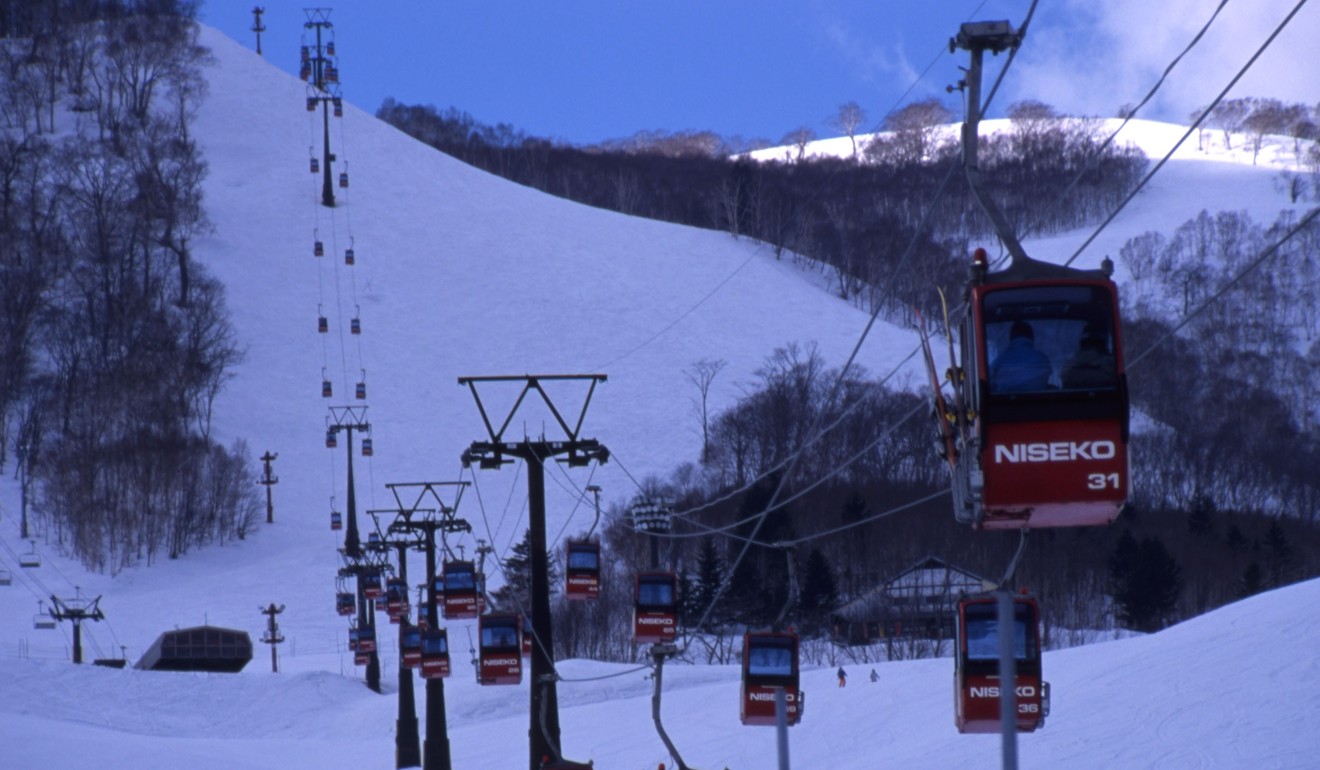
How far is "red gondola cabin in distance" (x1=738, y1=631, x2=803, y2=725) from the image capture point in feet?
69.6

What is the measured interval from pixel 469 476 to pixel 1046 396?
64441 mm

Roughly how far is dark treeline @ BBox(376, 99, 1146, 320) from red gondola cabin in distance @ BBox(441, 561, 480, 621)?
7972cm

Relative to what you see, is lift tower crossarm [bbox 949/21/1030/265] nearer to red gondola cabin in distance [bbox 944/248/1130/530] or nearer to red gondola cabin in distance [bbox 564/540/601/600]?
red gondola cabin in distance [bbox 944/248/1130/530]

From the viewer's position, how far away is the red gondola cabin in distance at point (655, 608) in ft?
84.8

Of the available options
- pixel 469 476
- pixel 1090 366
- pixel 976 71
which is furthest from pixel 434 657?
pixel 469 476

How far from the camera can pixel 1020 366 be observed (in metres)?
9.73

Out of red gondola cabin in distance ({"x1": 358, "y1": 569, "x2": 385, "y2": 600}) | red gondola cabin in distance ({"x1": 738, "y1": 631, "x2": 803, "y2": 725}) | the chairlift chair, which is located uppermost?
red gondola cabin in distance ({"x1": 738, "y1": 631, "x2": 803, "y2": 725})

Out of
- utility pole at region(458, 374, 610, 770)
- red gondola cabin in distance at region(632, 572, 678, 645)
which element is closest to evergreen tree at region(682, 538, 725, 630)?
red gondola cabin in distance at region(632, 572, 678, 645)

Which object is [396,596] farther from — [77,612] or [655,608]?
[655,608]

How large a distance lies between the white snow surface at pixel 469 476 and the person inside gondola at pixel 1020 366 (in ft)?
37.9

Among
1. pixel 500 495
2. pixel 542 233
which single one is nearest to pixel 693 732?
pixel 500 495

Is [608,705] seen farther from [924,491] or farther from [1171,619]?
[924,491]

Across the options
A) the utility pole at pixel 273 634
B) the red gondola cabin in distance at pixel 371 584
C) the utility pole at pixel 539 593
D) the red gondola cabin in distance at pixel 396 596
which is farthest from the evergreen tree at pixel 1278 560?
the utility pole at pixel 539 593

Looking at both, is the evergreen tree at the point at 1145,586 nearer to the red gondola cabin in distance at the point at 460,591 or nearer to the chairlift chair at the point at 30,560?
the red gondola cabin in distance at the point at 460,591
